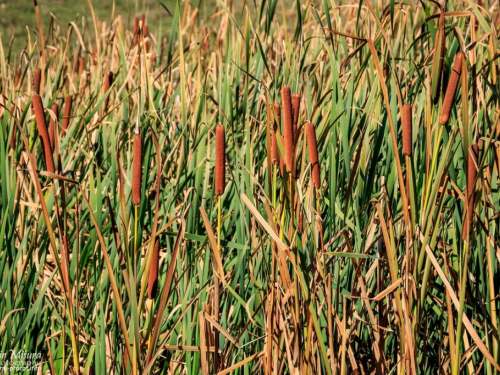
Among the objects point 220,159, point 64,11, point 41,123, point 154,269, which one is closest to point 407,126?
point 220,159

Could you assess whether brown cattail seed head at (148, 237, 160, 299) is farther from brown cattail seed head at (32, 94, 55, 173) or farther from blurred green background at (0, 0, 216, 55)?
blurred green background at (0, 0, 216, 55)

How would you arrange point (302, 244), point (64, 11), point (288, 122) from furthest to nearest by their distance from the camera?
1. point (64, 11)
2. point (302, 244)
3. point (288, 122)

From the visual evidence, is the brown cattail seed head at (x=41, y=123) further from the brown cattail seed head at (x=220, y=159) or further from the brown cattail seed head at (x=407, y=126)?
the brown cattail seed head at (x=407, y=126)

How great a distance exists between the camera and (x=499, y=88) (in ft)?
3.58

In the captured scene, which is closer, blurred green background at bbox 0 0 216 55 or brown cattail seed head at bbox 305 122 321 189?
brown cattail seed head at bbox 305 122 321 189

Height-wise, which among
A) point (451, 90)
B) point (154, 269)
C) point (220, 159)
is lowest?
point (154, 269)

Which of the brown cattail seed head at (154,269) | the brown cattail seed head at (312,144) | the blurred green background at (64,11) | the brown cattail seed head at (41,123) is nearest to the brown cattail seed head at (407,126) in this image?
the brown cattail seed head at (312,144)

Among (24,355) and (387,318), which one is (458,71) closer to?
(387,318)

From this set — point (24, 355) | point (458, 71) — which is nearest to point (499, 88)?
point (458, 71)

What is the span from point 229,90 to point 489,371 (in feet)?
3.15

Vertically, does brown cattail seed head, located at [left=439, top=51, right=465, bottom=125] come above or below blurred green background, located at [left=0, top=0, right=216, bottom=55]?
above

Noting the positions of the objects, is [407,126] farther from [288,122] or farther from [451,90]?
[288,122]

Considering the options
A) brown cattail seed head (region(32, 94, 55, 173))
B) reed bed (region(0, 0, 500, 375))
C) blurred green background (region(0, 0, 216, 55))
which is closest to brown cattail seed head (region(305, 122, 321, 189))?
reed bed (region(0, 0, 500, 375))

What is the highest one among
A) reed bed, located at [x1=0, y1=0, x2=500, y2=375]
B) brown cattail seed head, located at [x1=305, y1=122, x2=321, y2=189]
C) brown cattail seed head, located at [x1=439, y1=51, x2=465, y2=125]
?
brown cattail seed head, located at [x1=439, y1=51, x2=465, y2=125]
